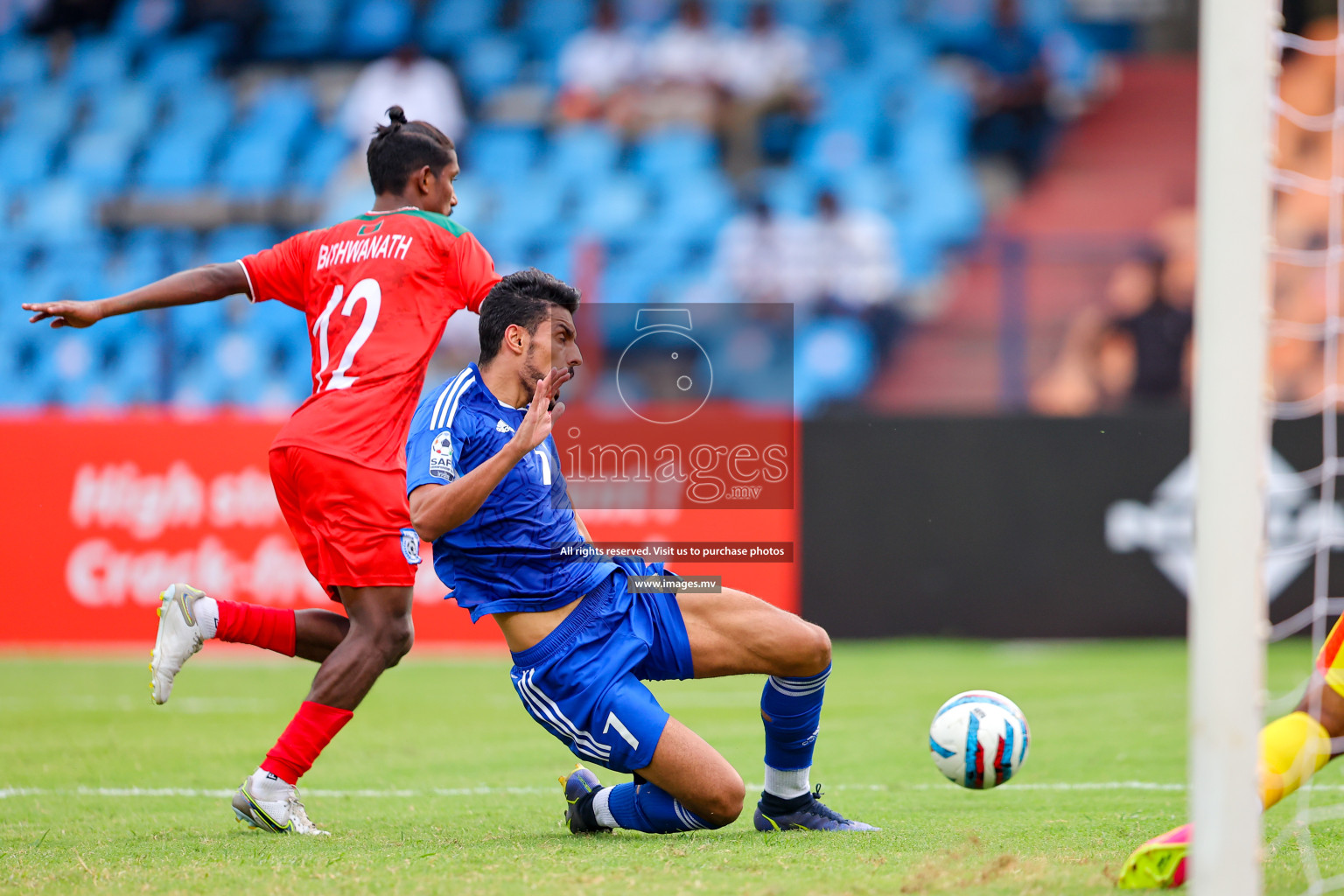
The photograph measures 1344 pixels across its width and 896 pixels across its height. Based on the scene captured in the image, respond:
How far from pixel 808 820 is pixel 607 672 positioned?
0.77 metres

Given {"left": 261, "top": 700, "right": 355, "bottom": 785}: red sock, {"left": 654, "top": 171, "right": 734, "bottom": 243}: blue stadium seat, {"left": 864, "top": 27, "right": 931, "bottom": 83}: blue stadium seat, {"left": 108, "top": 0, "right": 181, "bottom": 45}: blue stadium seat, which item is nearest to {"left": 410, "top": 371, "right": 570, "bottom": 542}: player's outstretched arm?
{"left": 261, "top": 700, "right": 355, "bottom": 785}: red sock

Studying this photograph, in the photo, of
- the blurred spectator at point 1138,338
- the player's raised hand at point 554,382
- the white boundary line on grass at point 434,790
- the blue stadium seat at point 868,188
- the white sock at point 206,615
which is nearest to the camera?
the player's raised hand at point 554,382

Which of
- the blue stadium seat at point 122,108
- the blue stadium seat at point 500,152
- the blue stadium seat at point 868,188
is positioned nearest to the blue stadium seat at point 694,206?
the blue stadium seat at point 868,188

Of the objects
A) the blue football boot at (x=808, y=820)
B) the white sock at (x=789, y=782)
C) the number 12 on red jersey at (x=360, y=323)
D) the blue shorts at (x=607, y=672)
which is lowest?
the blue football boot at (x=808, y=820)

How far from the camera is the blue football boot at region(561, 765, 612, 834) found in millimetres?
4184

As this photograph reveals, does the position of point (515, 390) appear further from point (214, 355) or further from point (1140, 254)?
point (214, 355)

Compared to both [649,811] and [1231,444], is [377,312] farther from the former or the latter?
[1231,444]

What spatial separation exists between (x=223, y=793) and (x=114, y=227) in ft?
34.5

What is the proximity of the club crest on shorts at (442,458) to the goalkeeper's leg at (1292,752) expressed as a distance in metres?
2.06

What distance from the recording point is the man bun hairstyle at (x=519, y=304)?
4141 millimetres

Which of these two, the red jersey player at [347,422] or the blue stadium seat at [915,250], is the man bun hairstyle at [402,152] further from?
the blue stadium seat at [915,250]

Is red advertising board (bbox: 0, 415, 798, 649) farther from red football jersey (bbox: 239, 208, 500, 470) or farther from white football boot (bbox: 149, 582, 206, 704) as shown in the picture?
white football boot (bbox: 149, 582, 206, 704)

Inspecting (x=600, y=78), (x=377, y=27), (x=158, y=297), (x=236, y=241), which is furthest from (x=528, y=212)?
(x=158, y=297)

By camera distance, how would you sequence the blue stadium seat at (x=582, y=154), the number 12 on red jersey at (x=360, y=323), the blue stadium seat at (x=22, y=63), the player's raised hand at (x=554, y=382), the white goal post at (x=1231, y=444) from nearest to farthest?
the white goal post at (x=1231, y=444)
the player's raised hand at (x=554, y=382)
the number 12 on red jersey at (x=360, y=323)
the blue stadium seat at (x=582, y=154)
the blue stadium seat at (x=22, y=63)
